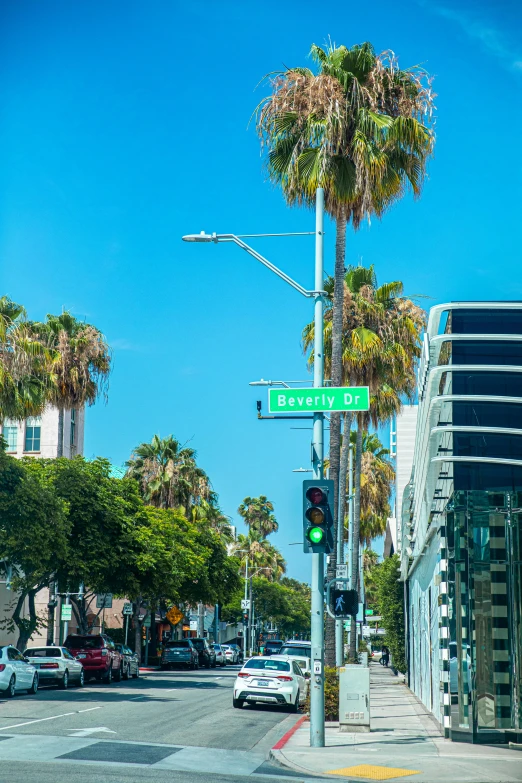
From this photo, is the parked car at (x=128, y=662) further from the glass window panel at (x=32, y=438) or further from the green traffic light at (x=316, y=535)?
the glass window panel at (x=32, y=438)

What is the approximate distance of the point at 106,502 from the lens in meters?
37.0

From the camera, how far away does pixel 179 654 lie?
179ft

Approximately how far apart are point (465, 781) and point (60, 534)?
21941 mm

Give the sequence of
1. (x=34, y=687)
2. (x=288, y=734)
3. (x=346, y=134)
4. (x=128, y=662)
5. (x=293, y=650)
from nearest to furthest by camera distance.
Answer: (x=288, y=734), (x=346, y=134), (x=34, y=687), (x=293, y=650), (x=128, y=662)

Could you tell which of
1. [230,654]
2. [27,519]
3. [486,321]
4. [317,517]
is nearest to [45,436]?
[230,654]

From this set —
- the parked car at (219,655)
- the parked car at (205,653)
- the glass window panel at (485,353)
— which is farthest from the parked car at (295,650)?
the parked car at (219,655)

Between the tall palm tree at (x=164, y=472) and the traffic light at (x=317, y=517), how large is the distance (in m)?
41.7

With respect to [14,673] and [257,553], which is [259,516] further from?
[14,673]

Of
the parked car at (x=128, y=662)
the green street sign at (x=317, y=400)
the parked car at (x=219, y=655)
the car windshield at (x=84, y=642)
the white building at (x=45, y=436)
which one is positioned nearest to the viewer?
the green street sign at (x=317, y=400)

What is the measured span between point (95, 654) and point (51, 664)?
13.2 feet

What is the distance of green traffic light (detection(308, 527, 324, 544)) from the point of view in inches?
609

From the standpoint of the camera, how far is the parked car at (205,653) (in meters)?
59.4

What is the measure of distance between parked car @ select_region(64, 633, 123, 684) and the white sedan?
36.7ft

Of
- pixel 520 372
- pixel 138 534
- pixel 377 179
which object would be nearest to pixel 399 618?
pixel 138 534
